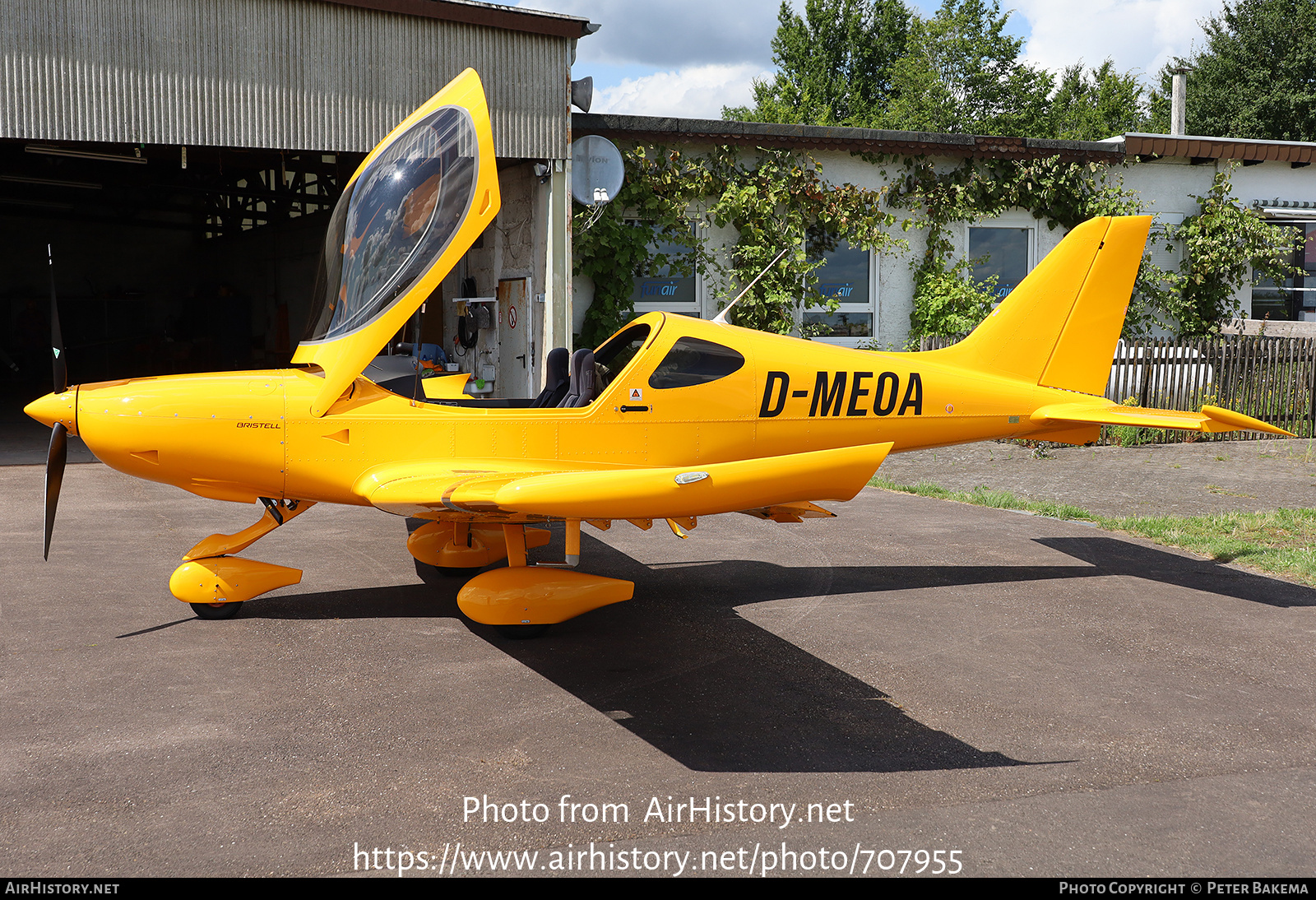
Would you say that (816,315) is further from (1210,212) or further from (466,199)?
(466,199)

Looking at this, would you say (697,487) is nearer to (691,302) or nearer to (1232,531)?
(1232,531)

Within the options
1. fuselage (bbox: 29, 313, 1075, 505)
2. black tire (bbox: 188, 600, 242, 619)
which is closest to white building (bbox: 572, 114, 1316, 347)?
fuselage (bbox: 29, 313, 1075, 505)

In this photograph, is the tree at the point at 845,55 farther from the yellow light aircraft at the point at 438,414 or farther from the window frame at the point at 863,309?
the yellow light aircraft at the point at 438,414

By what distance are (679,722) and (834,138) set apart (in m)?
12.9

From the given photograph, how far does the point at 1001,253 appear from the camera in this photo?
16.7 m

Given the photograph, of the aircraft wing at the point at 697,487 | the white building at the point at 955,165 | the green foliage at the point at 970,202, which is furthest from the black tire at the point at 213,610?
the green foliage at the point at 970,202

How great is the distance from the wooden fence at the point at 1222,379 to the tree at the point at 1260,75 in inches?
1282

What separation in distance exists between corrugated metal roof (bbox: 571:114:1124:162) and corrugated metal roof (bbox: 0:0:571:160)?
58.3 inches

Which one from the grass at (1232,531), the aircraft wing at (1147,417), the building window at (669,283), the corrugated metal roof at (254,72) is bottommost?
the grass at (1232,531)

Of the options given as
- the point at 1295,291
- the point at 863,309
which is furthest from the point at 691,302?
the point at 1295,291

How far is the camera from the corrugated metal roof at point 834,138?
46.6ft

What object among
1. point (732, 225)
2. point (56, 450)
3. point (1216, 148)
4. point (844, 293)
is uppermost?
point (1216, 148)

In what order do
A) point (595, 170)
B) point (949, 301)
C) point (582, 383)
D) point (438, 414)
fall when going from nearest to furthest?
point (438, 414)
point (582, 383)
point (595, 170)
point (949, 301)
